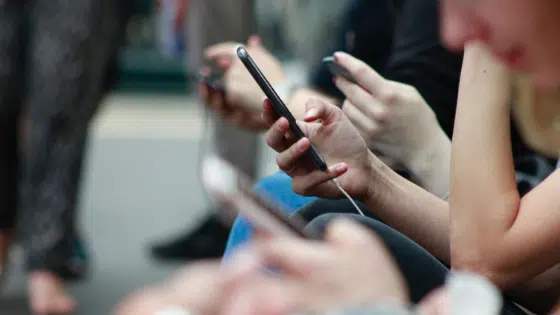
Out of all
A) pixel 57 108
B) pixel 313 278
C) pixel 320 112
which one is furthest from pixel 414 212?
pixel 57 108

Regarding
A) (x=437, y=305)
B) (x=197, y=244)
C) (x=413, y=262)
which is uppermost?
(x=437, y=305)

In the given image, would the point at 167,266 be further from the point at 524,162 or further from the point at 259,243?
the point at 259,243

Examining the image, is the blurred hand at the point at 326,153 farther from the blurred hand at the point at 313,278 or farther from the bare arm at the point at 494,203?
the blurred hand at the point at 313,278

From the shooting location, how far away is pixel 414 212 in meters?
1.28

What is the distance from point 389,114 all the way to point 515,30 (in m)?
0.69

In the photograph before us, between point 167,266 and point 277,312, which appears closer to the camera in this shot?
point 277,312

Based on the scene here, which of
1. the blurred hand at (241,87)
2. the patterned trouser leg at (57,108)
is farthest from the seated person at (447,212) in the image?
the patterned trouser leg at (57,108)

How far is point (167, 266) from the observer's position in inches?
133

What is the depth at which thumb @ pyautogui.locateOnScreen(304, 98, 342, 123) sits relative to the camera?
130cm

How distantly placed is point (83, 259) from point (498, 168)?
84.9 inches

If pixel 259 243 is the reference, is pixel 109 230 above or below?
below

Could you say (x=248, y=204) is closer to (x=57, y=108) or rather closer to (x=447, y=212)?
(x=447, y=212)

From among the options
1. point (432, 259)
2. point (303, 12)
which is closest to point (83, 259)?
point (303, 12)

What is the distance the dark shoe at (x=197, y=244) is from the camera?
11.4ft
